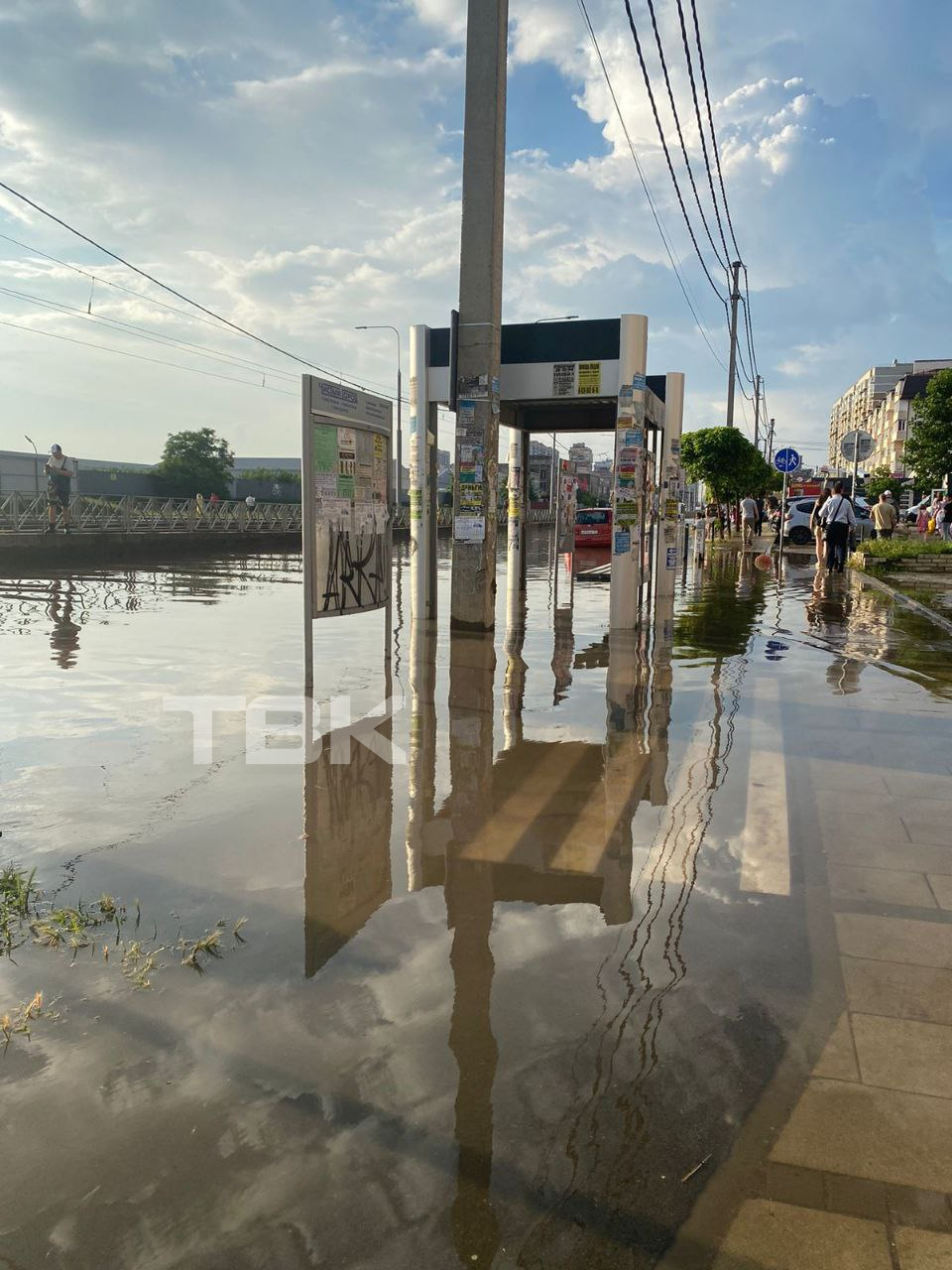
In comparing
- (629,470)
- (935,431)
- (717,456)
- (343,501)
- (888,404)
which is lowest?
(343,501)

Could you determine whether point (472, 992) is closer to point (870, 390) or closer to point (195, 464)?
point (195, 464)

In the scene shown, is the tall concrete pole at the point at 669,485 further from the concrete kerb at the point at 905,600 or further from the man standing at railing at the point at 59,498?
the man standing at railing at the point at 59,498

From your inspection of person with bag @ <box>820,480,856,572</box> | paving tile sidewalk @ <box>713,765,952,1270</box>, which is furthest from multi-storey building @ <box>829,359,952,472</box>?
paving tile sidewalk @ <box>713,765,952,1270</box>

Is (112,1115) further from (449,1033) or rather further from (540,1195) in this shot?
(540,1195)

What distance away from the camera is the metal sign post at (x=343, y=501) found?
7227 millimetres

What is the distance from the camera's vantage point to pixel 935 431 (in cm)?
3588

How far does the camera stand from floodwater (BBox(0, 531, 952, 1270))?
81.0 inches

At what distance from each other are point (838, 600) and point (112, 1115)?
14583mm

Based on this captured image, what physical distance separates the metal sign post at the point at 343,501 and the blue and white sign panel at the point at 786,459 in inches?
634

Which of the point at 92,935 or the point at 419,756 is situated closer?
the point at 92,935

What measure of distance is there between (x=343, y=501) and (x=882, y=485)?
8484 cm

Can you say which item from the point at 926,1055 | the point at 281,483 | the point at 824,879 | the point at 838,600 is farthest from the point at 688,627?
the point at 281,483

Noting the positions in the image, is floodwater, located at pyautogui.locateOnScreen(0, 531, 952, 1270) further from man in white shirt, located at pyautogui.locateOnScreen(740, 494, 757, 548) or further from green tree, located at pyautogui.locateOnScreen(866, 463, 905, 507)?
green tree, located at pyautogui.locateOnScreen(866, 463, 905, 507)

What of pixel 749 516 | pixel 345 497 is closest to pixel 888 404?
pixel 749 516
